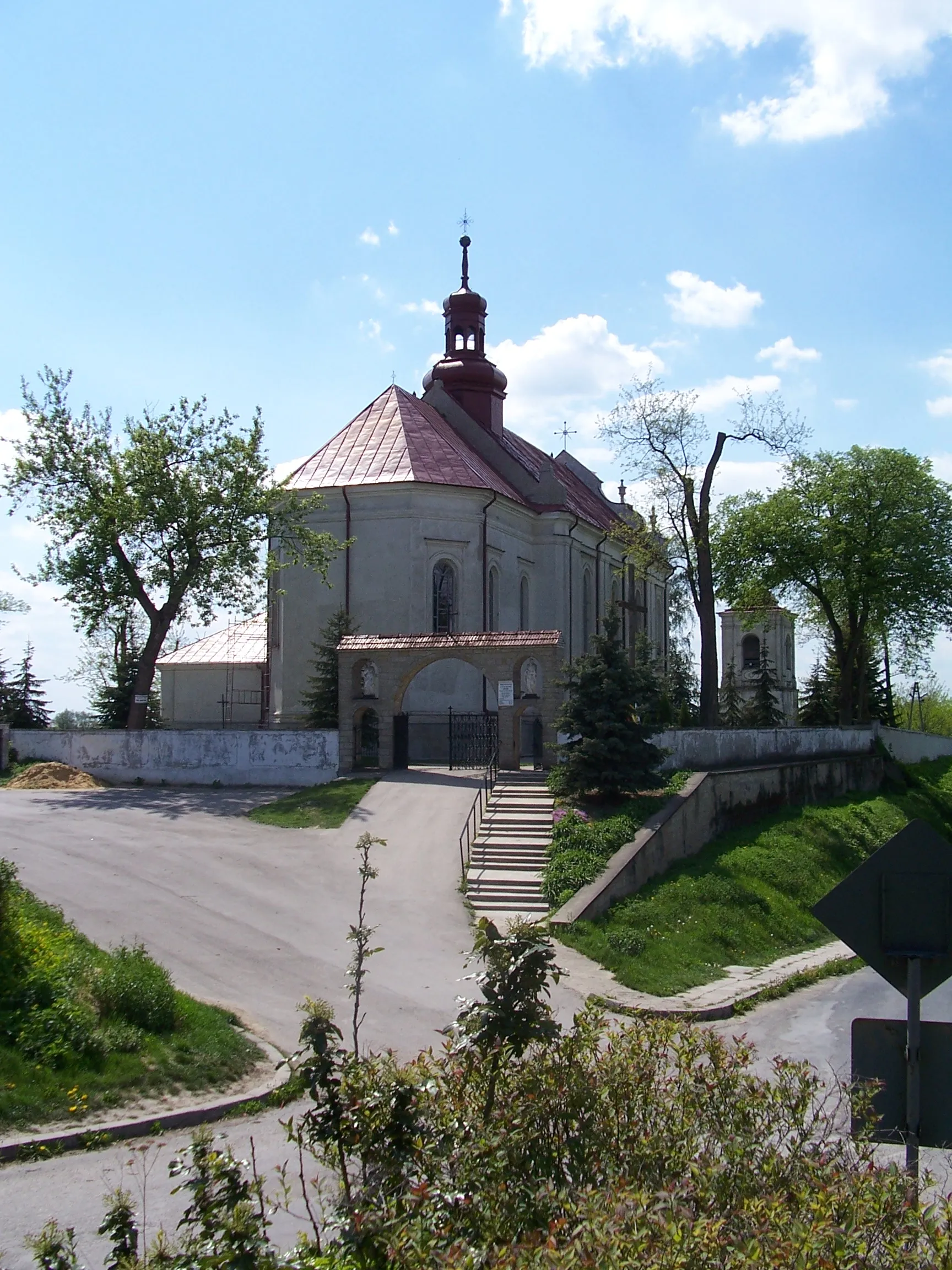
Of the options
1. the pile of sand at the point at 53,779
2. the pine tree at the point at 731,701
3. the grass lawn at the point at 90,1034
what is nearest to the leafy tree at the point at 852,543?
the pine tree at the point at 731,701

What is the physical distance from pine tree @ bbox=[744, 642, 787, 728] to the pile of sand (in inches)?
1091

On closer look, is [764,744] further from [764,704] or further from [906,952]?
[906,952]

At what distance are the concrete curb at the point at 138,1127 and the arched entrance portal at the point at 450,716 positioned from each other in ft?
54.8

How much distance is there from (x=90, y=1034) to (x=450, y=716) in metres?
18.7

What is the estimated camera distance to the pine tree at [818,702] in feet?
168

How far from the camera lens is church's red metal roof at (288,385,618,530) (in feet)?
112

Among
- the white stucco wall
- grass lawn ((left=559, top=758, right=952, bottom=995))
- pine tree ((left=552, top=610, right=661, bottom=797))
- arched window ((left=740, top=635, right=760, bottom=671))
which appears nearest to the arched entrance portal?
the white stucco wall

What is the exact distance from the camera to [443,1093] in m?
5.48

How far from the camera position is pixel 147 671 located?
31172 mm

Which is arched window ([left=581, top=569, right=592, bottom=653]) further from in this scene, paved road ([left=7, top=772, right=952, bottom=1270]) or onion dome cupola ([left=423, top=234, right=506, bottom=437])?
paved road ([left=7, top=772, right=952, bottom=1270])

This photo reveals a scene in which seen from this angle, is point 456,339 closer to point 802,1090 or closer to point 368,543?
point 368,543

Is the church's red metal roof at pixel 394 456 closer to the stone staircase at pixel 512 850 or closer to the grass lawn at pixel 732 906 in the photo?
the stone staircase at pixel 512 850

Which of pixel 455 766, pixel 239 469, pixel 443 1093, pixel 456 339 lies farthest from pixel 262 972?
pixel 456 339

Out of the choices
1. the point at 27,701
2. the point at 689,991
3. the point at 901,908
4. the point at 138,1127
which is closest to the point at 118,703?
the point at 27,701
